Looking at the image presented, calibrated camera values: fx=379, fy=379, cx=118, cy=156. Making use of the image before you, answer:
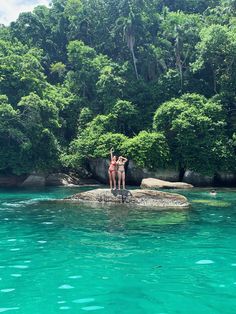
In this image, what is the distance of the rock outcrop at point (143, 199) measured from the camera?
685 inches

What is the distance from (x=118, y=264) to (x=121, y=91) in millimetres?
39285

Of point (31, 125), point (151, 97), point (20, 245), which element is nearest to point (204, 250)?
point (20, 245)

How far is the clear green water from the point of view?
19.8 ft

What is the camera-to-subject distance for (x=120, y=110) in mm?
41938

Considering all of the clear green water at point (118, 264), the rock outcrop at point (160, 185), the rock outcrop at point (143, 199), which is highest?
the rock outcrop at point (160, 185)

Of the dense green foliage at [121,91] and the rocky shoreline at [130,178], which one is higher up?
the dense green foliage at [121,91]

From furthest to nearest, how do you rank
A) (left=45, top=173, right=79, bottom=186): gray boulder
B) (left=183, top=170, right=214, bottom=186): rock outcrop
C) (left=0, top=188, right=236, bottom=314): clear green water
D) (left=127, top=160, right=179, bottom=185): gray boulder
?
(left=45, top=173, right=79, bottom=186): gray boulder < (left=127, top=160, right=179, bottom=185): gray boulder < (left=183, top=170, right=214, bottom=186): rock outcrop < (left=0, top=188, right=236, bottom=314): clear green water

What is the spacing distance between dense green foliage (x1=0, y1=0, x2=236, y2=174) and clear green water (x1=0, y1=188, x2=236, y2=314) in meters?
22.5

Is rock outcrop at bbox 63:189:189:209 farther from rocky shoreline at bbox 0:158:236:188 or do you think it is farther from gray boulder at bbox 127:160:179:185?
gray boulder at bbox 127:160:179:185

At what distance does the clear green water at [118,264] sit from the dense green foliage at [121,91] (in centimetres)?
2254

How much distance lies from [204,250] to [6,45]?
4370 centimetres

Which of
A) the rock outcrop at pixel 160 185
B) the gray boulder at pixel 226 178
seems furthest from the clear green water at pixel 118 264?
the gray boulder at pixel 226 178

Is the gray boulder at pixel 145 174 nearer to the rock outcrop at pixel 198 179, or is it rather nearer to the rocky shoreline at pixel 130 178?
the rocky shoreline at pixel 130 178

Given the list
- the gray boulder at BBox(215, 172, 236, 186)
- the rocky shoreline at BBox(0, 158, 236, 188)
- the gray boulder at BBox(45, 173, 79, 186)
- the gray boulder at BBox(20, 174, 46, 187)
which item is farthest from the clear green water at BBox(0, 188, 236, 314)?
the gray boulder at BBox(45, 173, 79, 186)
